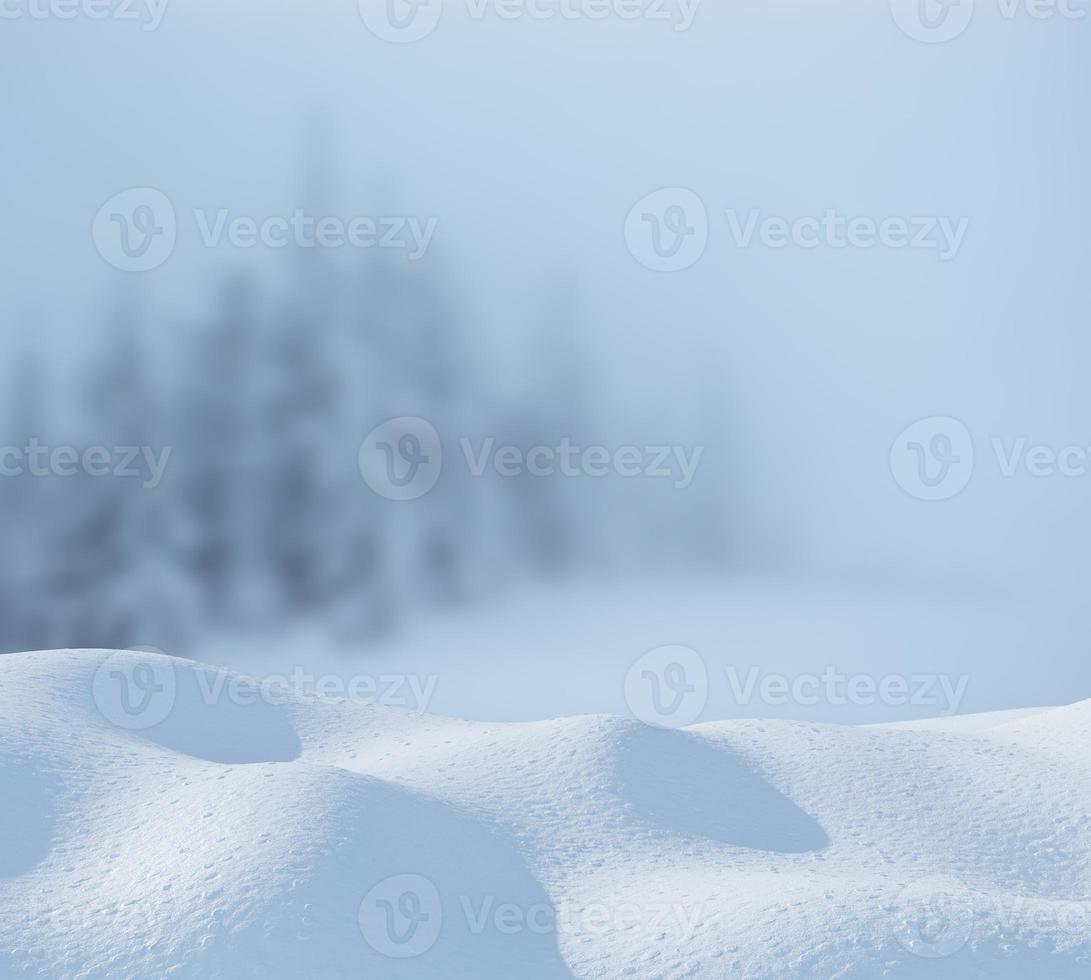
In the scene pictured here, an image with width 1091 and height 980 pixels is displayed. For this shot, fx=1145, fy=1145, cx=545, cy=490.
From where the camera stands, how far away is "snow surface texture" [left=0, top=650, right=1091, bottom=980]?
Answer: 3.06m

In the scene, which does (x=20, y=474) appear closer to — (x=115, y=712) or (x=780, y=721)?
(x=115, y=712)

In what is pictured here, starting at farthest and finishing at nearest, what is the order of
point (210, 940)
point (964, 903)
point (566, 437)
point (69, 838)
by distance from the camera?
point (566, 437), point (69, 838), point (964, 903), point (210, 940)

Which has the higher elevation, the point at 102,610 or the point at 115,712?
the point at 115,712

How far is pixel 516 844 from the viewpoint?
3686 mm

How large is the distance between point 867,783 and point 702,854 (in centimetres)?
92

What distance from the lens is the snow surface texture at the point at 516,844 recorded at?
3057 millimetres

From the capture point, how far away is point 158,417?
32.1ft

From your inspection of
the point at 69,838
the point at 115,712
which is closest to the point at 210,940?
the point at 69,838

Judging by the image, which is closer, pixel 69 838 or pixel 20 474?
pixel 69 838

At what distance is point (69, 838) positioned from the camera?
365cm

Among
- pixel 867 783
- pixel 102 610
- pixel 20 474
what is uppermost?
pixel 867 783

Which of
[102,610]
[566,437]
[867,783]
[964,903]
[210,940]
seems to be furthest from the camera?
[102,610]

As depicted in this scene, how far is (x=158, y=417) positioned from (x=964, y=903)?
26.7 ft

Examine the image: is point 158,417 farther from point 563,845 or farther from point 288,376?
point 563,845
